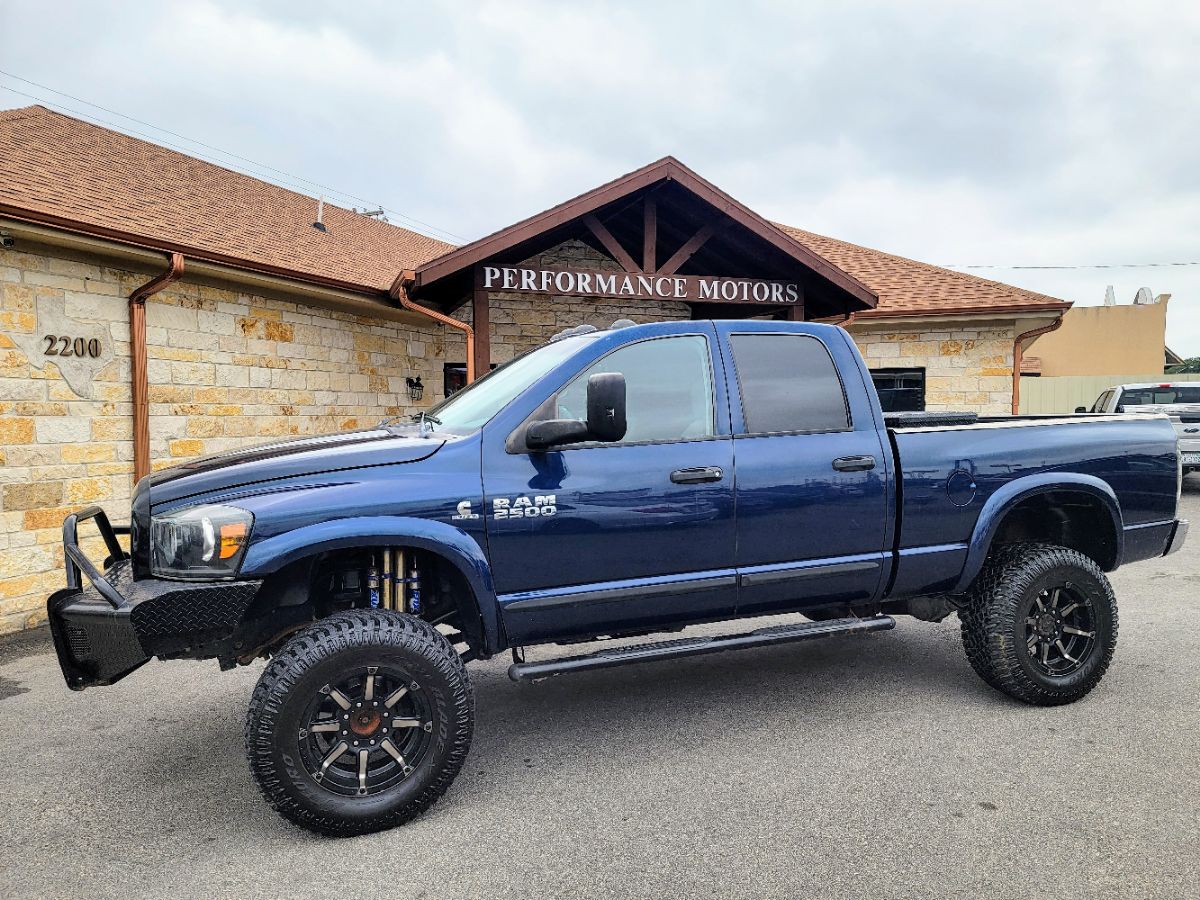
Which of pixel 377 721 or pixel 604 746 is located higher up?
pixel 377 721

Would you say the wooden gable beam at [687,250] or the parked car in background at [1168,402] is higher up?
the wooden gable beam at [687,250]

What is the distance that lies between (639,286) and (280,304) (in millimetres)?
4024

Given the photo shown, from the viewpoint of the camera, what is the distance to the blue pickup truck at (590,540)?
281 cm

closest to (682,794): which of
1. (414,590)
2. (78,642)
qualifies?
(414,590)

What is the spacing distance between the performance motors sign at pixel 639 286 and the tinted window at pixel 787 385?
5.46 m

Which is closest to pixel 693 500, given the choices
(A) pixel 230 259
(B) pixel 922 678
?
(B) pixel 922 678

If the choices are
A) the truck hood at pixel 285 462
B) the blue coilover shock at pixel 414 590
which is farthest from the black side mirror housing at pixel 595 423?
the blue coilover shock at pixel 414 590

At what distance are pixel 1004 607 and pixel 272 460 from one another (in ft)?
11.3

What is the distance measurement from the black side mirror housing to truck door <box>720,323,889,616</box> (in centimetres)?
73

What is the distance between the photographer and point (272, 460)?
3031mm

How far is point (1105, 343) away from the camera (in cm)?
3175

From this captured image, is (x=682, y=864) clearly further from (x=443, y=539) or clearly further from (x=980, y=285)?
(x=980, y=285)

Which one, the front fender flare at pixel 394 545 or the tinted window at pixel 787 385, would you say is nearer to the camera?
the front fender flare at pixel 394 545

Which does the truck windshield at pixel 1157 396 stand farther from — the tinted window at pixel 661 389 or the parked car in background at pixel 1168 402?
the tinted window at pixel 661 389
